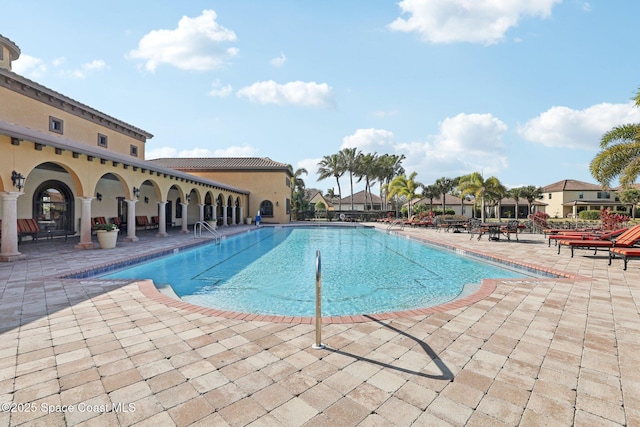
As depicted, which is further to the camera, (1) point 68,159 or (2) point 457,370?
(1) point 68,159

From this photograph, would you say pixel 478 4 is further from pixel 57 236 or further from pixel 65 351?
pixel 57 236

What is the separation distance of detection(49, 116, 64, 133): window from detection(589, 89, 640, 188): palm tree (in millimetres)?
24455

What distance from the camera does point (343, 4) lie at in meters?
9.97

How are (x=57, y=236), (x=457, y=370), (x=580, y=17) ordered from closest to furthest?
1. (x=457, y=370)
2. (x=580, y=17)
3. (x=57, y=236)

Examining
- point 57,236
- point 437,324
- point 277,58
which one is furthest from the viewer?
point 57,236

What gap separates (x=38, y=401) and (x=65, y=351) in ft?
3.22

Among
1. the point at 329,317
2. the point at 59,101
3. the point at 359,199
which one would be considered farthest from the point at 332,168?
the point at 329,317

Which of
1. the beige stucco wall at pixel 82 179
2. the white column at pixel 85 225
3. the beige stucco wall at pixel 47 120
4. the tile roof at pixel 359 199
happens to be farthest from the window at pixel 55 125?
the tile roof at pixel 359 199

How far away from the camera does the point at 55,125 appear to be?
51.7ft

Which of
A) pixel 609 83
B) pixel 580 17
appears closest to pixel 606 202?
pixel 609 83

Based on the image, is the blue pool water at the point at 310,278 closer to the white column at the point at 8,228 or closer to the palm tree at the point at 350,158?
the white column at the point at 8,228

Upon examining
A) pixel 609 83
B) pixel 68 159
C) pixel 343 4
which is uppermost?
pixel 343 4

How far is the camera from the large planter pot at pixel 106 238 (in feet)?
37.3

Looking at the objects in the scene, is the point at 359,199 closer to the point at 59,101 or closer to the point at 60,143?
the point at 59,101
